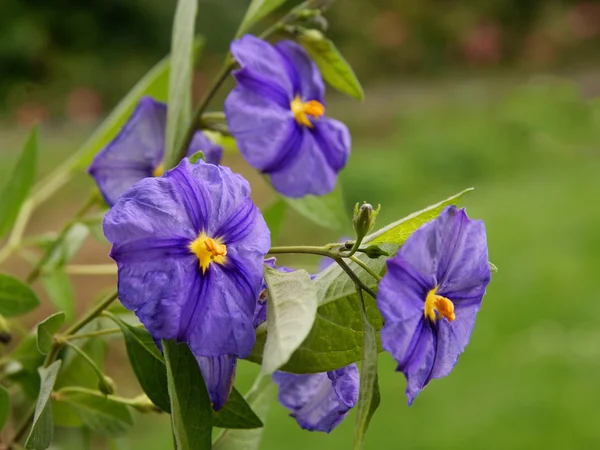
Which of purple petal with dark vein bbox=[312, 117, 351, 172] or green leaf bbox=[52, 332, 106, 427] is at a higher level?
purple petal with dark vein bbox=[312, 117, 351, 172]

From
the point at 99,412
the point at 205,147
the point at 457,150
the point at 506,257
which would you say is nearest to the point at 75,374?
the point at 99,412

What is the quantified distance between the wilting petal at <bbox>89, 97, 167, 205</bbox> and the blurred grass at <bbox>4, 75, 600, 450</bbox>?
1.18 metres

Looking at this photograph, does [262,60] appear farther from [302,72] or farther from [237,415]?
[237,415]

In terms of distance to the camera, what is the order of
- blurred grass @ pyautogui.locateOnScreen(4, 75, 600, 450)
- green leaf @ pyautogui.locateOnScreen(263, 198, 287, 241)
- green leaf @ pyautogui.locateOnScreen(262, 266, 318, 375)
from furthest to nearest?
blurred grass @ pyautogui.locateOnScreen(4, 75, 600, 450), green leaf @ pyautogui.locateOnScreen(263, 198, 287, 241), green leaf @ pyautogui.locateOnScreen(262, 266, 318, 375)

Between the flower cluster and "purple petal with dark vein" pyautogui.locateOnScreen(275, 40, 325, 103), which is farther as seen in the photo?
"purple petal with dark vein" pyautogui.locateOnScreen(275, 40, 325, 103)

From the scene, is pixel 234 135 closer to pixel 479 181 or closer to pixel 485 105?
pixel 479 181

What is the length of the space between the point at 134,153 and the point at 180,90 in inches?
2.3

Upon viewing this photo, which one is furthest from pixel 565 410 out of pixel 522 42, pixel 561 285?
pixel 522 42

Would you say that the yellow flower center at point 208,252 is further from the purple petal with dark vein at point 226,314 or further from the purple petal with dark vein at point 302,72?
the purple petal with dark vein at point 302,72

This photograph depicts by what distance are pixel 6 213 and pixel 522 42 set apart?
164 inches

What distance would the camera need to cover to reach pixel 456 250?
12.1 inches

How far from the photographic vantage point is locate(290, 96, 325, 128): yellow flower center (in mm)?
432

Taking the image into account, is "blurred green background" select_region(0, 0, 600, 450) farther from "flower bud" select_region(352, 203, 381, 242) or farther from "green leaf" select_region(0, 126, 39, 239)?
"flower bud" select_region(352, 203, 381, 242)

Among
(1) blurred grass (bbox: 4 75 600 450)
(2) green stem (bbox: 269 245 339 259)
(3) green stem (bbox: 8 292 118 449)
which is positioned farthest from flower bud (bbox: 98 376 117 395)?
(1) blurred grass (bbox: 4 75 600 450)
